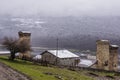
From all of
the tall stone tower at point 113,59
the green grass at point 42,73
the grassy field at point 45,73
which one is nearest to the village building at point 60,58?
the tall stone tower at point 113,59

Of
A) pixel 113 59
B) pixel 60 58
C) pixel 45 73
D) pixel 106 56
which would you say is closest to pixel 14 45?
pixel 45 73

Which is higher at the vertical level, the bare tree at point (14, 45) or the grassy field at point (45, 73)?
the bare tree at point (14, 45)

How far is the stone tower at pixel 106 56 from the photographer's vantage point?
64.6 metres

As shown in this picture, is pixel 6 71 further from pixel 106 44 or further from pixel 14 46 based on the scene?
pixel 106 44

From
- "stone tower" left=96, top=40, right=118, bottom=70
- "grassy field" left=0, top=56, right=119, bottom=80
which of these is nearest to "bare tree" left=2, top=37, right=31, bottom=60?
"grassy field" left=0, top=56, right=119, bottom=80

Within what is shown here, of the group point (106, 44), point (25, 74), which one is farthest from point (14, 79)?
point (106, 44)

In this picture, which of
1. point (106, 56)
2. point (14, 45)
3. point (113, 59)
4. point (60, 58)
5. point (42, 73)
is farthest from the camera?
point (60, 58)

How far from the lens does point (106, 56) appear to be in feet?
213

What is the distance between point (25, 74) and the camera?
3775 cm

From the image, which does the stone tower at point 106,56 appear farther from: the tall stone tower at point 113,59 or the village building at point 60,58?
the village building at point 60,58

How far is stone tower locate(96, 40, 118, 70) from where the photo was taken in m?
64.6

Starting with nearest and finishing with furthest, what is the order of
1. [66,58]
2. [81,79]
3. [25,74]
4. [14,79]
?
[14,79], [25,74], [81,79], [66,58]

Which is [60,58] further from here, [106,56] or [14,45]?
[14,45]

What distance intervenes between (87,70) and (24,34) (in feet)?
49.3
